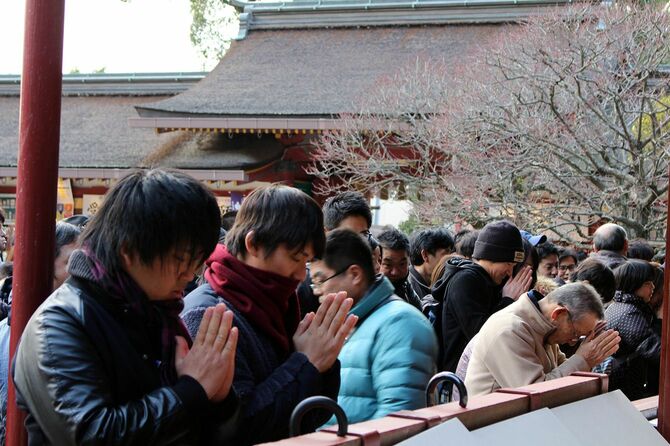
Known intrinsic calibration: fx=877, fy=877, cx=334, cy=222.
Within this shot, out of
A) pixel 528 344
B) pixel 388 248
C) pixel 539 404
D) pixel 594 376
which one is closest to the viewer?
pixel 539 404

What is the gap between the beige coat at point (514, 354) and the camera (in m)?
2.98

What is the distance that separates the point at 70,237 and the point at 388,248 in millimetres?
1790

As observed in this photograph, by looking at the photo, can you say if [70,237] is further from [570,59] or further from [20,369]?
[570,59]

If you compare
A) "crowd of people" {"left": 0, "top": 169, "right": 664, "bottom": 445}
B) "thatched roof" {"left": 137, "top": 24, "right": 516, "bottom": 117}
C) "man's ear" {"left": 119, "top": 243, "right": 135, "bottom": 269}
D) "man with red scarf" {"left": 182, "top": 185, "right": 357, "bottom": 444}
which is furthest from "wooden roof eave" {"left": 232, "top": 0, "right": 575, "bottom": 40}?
"man's ear" {"left": 119, "top": 243, "right": 135, "bottom": 269}

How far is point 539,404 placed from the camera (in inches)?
85.5

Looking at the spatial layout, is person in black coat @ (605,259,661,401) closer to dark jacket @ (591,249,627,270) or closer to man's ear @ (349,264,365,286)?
dark jacket @ (591,249,627,270)

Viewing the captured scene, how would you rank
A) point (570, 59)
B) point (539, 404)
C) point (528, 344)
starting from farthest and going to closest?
point (570, 59), point (528, 344), point (539, 404)

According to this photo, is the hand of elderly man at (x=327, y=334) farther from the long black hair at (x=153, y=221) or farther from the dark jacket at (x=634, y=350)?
the dark jacket at (x=634, y=350)

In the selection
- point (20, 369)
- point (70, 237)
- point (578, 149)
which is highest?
point (578, 149)

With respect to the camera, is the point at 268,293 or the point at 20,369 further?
the point at 268,293

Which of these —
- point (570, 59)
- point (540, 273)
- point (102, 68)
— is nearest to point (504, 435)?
point (540, 273)

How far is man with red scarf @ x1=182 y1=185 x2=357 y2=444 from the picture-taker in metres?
2.00

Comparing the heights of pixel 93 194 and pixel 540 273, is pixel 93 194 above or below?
above

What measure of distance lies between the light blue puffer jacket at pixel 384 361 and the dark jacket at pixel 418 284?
2500 mm
